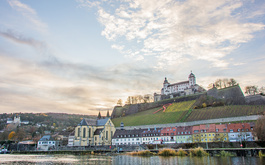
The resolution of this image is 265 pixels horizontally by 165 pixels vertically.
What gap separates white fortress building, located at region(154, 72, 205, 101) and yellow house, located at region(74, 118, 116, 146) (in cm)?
6084

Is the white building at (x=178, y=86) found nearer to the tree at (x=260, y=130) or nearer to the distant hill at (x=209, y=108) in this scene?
the distant hill at (x=209, y=108)

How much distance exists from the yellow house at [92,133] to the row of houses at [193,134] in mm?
6559

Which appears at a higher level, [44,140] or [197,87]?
[197,87]

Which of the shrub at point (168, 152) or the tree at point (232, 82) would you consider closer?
the shrub at point (168, 152)

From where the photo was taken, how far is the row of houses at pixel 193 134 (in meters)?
58.5

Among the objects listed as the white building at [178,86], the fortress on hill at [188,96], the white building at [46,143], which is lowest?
the white building at [46,143]

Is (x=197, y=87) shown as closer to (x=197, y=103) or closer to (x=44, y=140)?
(x=197, y=103)

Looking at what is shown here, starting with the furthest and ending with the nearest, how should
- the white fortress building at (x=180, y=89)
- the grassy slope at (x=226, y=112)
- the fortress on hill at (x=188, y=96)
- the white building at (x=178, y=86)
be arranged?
A: the white building at (x=178, y=86) < the white fortress building at (x=180, y=89) < the fortress on hill at (x=188, y=96) < the grassy slope at (x=226, y=112)

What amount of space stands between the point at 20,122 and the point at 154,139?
16519cm

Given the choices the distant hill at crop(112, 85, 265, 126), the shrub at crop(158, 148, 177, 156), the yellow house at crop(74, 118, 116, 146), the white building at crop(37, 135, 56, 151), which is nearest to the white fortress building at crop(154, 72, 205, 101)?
the distant hill at crop(112, 85, 265, 126)

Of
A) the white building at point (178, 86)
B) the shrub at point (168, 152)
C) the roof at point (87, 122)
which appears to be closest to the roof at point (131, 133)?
the roof at point (87, 122)

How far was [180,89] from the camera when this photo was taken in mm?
145500

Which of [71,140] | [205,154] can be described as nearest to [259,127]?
[205,154]

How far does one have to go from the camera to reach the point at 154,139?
7238cm
